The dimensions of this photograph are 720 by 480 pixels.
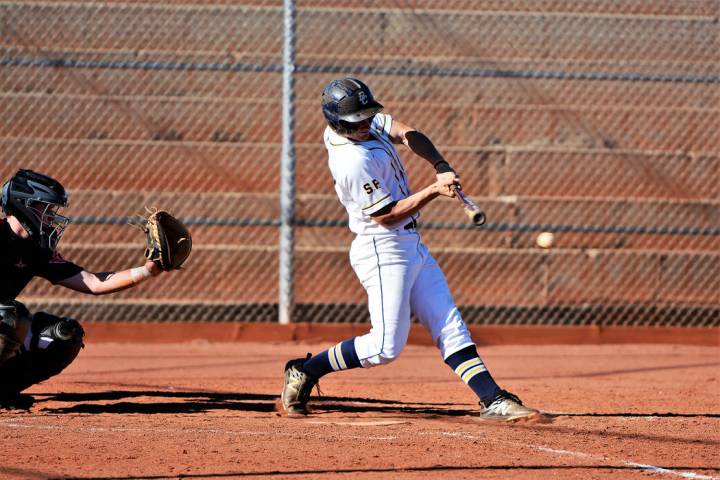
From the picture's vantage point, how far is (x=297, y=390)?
5.44m

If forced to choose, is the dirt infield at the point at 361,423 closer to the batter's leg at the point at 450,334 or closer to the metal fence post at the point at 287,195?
the batter's leg at the point at 450,334

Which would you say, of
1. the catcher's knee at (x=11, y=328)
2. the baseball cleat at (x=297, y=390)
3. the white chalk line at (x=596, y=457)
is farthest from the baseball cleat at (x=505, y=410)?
the catcher's knee at (x=11, y=328)

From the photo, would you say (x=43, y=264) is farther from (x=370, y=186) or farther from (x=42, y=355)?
(x=370, y=186)

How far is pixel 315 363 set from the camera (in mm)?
5422

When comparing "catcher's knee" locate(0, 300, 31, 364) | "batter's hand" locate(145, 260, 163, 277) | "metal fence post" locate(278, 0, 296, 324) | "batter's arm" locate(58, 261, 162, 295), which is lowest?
"catcher's knee" locate(0, 300, 31, 364)

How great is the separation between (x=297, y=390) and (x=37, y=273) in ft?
4.61

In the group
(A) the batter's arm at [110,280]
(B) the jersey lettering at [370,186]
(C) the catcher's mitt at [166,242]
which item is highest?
(B) the jersey lettering at [370,186]

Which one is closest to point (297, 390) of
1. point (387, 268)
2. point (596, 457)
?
point (387, 268)

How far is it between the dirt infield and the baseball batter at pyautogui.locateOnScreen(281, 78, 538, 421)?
0.28m

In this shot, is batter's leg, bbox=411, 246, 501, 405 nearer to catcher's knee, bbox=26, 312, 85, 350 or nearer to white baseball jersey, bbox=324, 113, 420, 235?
white baseball jersey, bbox=324, 113, 420, 235

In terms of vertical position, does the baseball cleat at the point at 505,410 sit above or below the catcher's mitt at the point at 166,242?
below

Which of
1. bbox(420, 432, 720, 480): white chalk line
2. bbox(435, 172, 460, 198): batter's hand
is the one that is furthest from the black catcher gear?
bbox(435, 172, 460, 198): batter's hand

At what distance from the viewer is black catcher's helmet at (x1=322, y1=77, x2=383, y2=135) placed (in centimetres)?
507

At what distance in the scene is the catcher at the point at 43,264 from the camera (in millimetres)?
5105
